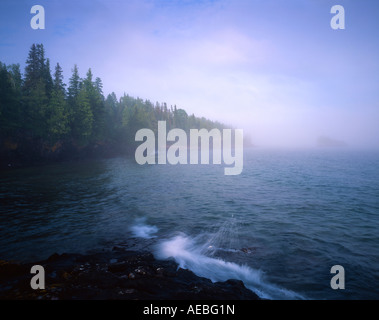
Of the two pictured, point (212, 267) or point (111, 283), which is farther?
point (212, 267)

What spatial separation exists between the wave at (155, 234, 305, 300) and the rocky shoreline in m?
1.01

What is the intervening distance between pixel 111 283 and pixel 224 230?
8.62 metres

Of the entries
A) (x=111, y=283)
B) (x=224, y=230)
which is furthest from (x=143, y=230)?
(x=111, y=283)

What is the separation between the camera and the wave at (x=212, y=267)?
25.7 ft

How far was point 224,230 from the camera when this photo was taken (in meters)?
13.6

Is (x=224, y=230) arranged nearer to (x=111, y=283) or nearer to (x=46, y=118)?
(x=111, y=283)

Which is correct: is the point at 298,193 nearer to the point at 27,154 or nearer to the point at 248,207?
the point at 248,207

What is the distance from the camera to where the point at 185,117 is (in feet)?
498

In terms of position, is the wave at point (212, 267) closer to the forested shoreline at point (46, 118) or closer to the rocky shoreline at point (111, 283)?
the rocky shoreline at point (111, 283)

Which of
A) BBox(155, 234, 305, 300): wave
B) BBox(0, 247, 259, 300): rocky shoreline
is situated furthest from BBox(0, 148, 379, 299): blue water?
BBox(0, 247, 259, 300): rocky shoreline

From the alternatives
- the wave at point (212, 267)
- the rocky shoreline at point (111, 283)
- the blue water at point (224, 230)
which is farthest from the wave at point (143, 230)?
the rocky shoreline at point (111, 283)

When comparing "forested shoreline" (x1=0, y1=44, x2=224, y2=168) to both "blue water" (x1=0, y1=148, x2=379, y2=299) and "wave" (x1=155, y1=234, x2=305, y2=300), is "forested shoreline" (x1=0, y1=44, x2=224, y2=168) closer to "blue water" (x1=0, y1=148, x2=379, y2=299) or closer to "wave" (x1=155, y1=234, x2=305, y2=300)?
"blue water" (x1=0, y1=148, x2=379, y2=299)

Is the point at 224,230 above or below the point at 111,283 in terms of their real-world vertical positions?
below

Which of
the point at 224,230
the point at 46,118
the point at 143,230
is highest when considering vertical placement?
the point at 46,118
